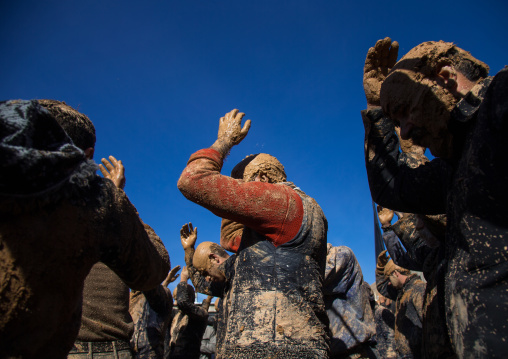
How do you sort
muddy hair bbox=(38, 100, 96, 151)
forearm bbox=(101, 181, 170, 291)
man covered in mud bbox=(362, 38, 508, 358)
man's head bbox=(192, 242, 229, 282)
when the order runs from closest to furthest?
man covered in mud bbox=(362, 38, 508, 358)
forearm bbox=(101, 181, 170, 291)
muddy hair bbox=(38, 100, 96, 151)
man's head bbox=(192, 242, 229, 282)

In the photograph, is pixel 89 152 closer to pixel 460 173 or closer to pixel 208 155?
pixel 208 155

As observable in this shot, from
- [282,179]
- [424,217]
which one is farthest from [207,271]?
[424,217]

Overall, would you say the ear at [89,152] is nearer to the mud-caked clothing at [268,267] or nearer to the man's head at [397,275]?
the mud-caked clothing at [268,267]

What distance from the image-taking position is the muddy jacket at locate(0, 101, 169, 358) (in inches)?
42.8

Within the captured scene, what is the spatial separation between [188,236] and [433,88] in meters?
3.63

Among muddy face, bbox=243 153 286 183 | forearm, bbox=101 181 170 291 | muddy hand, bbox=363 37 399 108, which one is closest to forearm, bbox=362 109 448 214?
muddy hand, bbox=363 37 399 108

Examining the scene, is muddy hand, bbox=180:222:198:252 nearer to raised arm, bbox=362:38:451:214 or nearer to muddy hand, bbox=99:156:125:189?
muddy hand, bbox=99:156:125:189

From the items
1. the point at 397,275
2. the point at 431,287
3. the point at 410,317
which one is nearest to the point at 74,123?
the point at 431,287

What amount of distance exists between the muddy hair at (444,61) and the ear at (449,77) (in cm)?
3

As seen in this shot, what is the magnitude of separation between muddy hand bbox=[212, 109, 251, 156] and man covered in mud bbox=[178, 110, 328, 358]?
17cm

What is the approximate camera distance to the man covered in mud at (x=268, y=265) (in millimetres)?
2088

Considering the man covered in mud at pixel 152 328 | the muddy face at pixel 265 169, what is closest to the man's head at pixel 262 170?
the muddy face at pixel 265 169

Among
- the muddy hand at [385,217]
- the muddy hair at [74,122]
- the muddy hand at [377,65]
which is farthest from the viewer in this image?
the muddy hand at [385,217]

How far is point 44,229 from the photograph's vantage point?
3.94ft
